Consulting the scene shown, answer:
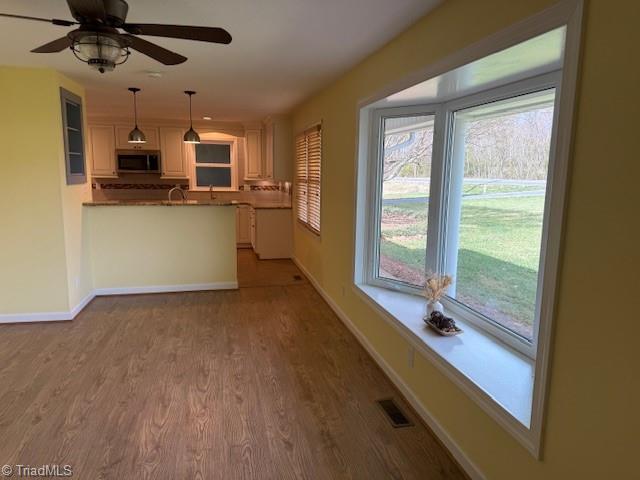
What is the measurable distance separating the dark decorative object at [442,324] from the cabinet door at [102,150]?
6.40m

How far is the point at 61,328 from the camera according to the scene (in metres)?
3.89

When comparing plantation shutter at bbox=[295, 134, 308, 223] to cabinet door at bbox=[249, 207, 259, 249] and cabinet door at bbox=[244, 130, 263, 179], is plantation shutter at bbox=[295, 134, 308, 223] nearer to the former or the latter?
cabinet door at bbox=[249, 207, 259, 249]

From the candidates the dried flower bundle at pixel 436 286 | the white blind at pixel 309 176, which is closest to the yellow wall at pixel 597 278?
the dried flower bundle at pixel 436 286

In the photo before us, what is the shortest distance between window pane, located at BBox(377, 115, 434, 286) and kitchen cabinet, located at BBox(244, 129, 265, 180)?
14.4 ft

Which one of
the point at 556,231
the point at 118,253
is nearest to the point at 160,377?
the point at 118,253

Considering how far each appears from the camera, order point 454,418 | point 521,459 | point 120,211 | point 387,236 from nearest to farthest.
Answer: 1. point 521,459
2. point 454,418
3. point 387,236
4. point 120,211

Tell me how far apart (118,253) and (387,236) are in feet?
10.8

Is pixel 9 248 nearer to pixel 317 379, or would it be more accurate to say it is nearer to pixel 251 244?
pixel 317 379

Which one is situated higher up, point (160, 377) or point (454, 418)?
point (454, 418)

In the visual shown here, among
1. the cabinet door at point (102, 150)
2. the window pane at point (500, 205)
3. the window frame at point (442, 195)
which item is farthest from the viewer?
the cabinet door at point (102, 150)

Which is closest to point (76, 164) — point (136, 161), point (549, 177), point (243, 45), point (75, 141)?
point (75, 141)

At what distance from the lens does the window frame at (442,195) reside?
206 centimetres

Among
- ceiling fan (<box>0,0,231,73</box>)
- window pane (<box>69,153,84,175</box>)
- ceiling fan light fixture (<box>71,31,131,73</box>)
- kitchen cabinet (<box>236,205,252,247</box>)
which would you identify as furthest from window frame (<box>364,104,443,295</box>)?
kitchen cabinet (<box>236,205,252,247</box>)

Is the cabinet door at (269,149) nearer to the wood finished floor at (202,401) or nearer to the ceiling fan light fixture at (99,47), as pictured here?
the wood finished floor at (202,401)
